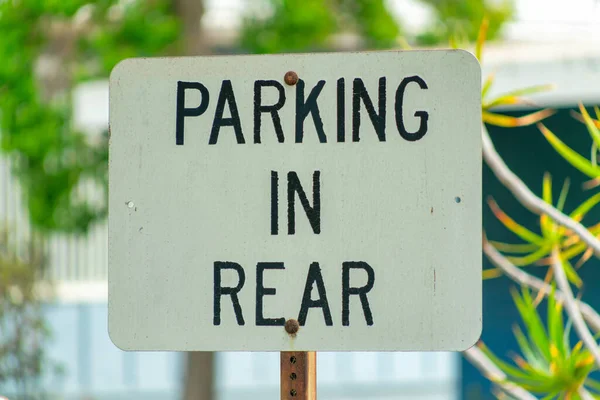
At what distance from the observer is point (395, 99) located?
6.34 feet

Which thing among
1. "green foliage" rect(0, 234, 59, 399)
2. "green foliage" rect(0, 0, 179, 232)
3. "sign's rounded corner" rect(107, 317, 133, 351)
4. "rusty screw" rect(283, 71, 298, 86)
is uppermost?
"green foliage" rect(0, 0, 179, 232)

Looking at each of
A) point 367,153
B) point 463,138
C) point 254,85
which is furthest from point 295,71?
point 463,138

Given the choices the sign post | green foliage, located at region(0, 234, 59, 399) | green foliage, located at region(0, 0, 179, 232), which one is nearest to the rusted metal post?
the sign post

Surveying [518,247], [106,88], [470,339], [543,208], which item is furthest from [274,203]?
[106,88]

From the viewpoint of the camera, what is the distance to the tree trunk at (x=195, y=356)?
9.89 metres

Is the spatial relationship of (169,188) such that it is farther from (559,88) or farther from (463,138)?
(559,88)

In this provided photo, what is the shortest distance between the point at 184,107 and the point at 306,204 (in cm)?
30

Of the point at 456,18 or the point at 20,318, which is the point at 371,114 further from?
the point at 456,18

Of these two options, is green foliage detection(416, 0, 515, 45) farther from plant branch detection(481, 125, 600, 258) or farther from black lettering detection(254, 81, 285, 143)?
black lettering detection(254, 81, 285, 143)

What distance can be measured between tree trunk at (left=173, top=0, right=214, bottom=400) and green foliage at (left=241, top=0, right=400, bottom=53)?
43cm

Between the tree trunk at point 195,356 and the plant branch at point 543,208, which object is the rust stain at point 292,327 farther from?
the tree trunk at point 195,356

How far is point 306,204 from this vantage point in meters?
1.92

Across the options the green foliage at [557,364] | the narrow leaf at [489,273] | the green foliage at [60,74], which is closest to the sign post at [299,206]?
the green foliage at [557,364]

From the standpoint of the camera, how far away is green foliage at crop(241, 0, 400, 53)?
9.35m
